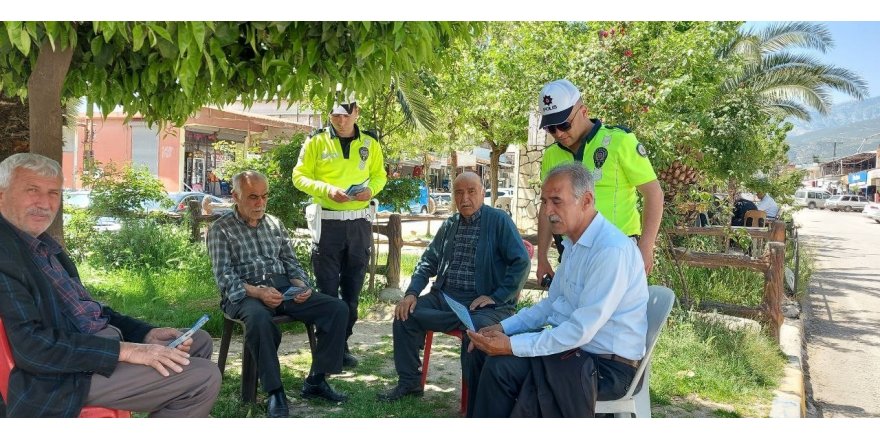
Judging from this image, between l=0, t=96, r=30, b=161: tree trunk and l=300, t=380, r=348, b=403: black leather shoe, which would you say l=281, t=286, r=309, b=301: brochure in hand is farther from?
l=0, t=96, r=30, b=161: tree trunk

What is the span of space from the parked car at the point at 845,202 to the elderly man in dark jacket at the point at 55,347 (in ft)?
213

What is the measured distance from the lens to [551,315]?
343 cm

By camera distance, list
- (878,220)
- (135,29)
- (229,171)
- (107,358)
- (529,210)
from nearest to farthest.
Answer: (135,29) < (107,358) < (229,171) < (529,210) < (878,220)

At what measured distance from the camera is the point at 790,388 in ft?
17.2

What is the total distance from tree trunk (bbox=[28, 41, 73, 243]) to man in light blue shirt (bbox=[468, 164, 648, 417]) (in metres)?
2.27

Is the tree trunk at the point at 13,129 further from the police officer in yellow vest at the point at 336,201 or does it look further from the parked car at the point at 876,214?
the parked car at the point at 876,214

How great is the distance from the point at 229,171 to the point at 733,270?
21.0 feet

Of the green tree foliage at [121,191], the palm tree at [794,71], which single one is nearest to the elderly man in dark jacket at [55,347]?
the green tree foliage at [121,191]

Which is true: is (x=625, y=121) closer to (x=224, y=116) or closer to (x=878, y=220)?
(x=224, y=116)

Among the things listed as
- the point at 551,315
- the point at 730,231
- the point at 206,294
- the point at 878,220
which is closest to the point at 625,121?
the point at 730,231

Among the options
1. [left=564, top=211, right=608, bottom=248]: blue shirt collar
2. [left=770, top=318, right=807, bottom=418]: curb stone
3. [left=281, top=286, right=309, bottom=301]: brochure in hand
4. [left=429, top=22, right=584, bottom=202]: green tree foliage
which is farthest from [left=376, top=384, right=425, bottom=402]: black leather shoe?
[left=429, top=22, right=584, bottom=202]: green tree foliage

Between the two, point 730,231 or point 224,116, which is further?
point 224,116

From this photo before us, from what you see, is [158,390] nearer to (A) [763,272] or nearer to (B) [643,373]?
(B) [643,373]

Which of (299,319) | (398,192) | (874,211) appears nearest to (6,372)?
(299,319)
